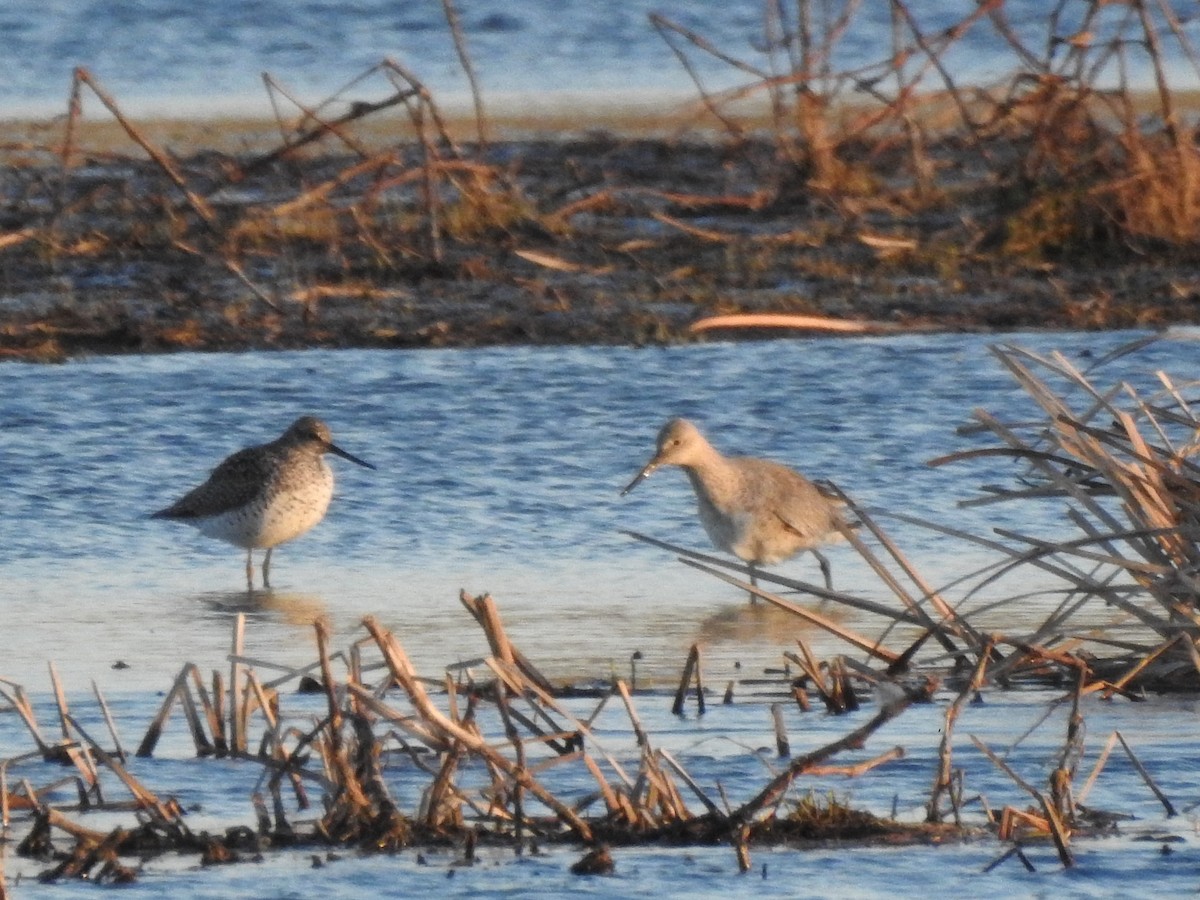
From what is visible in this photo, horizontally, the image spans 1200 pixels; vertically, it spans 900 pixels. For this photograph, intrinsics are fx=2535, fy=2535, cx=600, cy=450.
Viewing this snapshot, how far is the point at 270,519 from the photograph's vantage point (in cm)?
870

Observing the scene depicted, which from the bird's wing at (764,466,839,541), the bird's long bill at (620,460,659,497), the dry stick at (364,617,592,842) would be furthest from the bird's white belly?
the dry stick at (364,617,592,842)

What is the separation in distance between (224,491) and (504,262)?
5268 mm

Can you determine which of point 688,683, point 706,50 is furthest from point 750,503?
point 706,50

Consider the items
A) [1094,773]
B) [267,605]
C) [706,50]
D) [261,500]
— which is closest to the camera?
[1094,773]

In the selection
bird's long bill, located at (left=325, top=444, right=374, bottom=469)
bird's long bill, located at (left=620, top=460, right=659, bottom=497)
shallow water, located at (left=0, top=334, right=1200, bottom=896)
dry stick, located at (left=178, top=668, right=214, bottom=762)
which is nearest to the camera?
shallow water, located at (left=0, top=334, right=1200, bottom=896)

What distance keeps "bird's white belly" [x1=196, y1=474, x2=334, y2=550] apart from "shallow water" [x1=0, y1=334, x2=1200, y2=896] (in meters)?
0.15

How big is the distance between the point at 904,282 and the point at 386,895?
Answer: 30.1ft

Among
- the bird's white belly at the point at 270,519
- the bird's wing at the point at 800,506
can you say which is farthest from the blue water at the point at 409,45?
the bird's wing at the point at 800,506

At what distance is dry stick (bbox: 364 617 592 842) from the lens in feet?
15.7

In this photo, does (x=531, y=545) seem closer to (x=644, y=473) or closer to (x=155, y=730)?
(x=644, y=473)

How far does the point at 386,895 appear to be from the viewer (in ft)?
15.9

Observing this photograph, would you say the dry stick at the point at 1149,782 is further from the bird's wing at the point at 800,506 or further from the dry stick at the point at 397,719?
the bird's wing at the point at 800,506

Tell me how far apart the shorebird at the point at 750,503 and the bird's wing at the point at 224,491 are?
4.86 ft

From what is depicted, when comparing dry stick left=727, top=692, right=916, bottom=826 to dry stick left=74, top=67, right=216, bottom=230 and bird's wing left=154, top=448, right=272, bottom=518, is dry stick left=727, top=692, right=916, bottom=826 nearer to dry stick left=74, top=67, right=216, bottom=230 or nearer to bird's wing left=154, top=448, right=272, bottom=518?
bird's wing left=154, top=448, right=272, bottom=518
